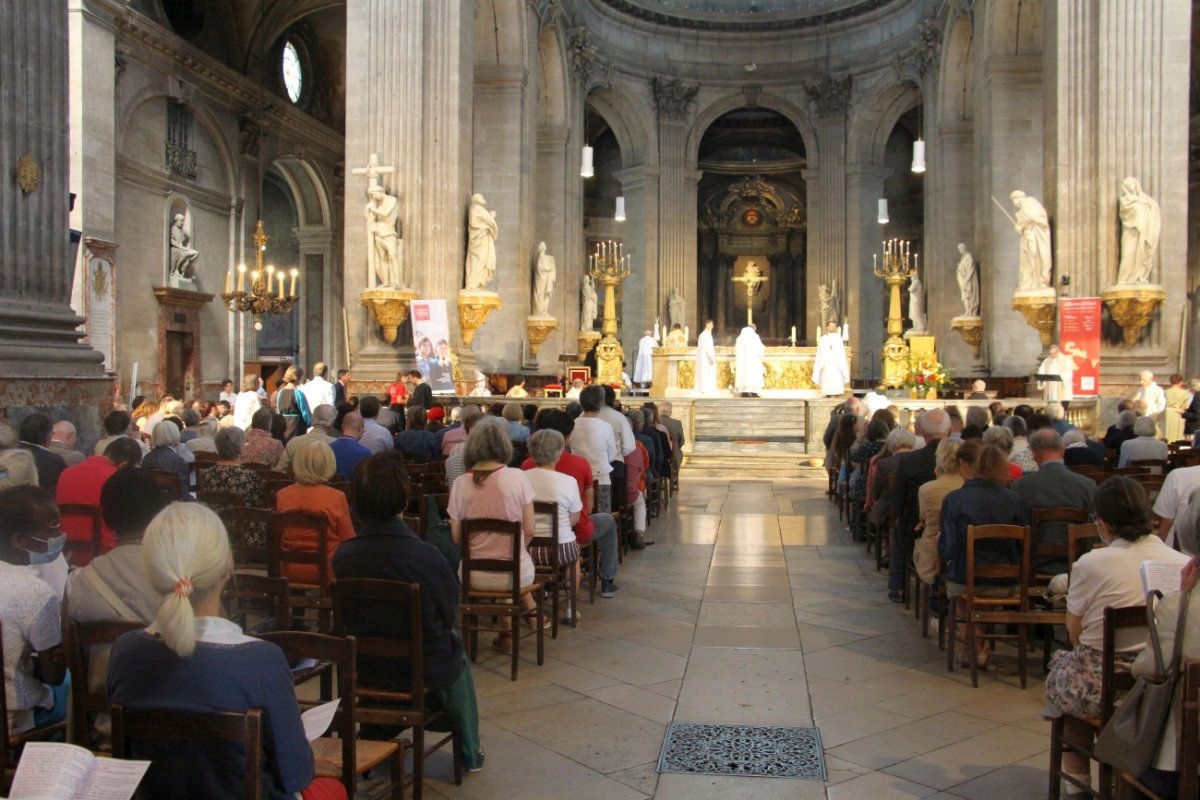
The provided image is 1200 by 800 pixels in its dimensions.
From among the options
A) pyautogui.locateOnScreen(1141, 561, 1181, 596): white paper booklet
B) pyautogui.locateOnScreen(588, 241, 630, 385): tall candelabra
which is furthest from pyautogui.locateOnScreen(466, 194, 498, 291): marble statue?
pyautogui.locateOnScreen(1141, 561, 1181, 596): white paper booklet

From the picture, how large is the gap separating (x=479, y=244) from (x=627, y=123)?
16.4 meters

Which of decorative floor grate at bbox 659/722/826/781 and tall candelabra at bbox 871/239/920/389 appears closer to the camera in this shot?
decorative floor grate at bbox 659/722/826/781

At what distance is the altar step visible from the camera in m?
19.4

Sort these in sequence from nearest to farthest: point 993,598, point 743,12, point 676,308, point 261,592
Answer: point 261,592
point 993,598
point 676,308
point 743,12

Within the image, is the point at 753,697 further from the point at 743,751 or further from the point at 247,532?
the point at 247,532

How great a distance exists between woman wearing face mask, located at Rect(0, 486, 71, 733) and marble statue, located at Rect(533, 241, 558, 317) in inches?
791

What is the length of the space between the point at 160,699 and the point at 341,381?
13514mm

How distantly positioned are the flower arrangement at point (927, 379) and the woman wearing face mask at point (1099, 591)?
15.9 meters

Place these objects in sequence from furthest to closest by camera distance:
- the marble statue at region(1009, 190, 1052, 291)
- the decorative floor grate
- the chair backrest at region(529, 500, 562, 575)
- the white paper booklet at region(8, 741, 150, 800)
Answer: the marble statue at region(1009, 190, 1052, 291) < the chair backrest at region(529, 500, 562, 575) < the decorative floor grate < the white paper booklet at region(8, 741, 150, 800)

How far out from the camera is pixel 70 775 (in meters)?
2.08

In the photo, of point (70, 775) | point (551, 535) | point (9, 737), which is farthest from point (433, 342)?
point (70, 775)

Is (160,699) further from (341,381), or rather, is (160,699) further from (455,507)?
(341,381)

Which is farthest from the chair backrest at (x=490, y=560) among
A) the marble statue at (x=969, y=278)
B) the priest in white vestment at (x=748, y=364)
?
the marble statue at (x=969, y=278)

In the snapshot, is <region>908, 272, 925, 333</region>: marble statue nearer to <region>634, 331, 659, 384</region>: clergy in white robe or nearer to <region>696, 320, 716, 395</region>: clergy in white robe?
<region>634, 331, 659, 384</region>: clergy in white robe
